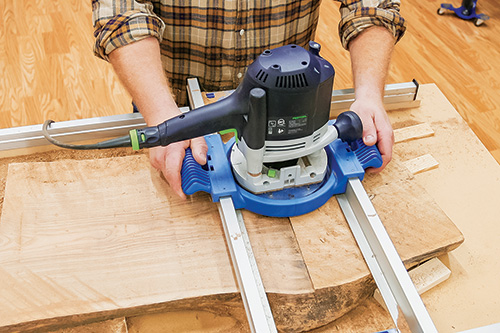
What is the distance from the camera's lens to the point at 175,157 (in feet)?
3.60

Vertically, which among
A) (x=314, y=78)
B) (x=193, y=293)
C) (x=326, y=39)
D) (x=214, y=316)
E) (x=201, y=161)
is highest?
(x=314, y=78)

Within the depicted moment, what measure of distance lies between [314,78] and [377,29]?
61cm

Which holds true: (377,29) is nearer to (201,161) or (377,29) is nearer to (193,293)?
(201,161)

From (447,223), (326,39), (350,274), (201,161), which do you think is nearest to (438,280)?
(447,223)

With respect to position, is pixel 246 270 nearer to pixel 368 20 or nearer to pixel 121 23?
pixel 121 23

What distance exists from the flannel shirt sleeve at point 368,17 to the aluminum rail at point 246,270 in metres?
0.69

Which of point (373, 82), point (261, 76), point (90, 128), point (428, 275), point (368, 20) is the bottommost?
point (428, 275)

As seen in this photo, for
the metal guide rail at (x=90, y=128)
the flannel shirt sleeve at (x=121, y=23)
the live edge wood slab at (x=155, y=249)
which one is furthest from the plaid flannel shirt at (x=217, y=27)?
the live edge wood slab at (x=155, y=249)

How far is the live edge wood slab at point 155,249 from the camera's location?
96 centimetres

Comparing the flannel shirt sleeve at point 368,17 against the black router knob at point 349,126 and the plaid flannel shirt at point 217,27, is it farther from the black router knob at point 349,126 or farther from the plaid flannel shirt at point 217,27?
the black router knob at point 349,126

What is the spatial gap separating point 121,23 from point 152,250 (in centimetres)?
59

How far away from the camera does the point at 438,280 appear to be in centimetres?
111

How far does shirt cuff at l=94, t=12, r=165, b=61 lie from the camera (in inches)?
48.1

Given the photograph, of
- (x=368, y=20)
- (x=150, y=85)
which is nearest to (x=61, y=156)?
(x=150, y=85)
